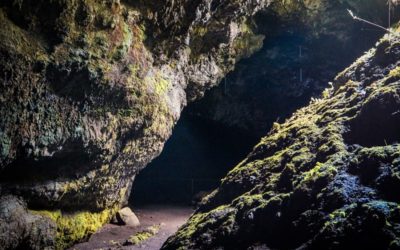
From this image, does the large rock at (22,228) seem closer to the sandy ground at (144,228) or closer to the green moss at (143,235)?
the sandy ground at (144,228)

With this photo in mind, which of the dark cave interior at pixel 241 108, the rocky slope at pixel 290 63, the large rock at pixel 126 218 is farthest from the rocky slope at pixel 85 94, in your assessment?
the dark cave interior at pixel 241 108

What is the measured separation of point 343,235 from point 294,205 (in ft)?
3.11

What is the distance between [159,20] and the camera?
6930mm

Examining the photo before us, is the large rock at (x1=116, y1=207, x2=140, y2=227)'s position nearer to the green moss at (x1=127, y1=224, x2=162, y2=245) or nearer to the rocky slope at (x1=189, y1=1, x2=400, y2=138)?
the green moss at (x1=127, y1=224, x2=162, y2=245)

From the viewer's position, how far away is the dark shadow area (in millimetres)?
15242

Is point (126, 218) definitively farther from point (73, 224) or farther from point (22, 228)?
point (22, 228)

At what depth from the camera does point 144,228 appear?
9680 mm

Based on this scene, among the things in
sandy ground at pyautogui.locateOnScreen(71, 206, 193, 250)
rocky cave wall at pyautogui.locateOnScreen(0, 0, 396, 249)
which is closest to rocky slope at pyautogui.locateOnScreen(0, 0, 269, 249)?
rocky cave wall at pyautogui.locateOnScreen(0, 0, 396, 249)

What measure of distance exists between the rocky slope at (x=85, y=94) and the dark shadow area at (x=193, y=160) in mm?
6136

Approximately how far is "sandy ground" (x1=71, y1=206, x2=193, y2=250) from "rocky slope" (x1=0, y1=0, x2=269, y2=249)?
0.35 metres

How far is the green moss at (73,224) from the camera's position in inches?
277

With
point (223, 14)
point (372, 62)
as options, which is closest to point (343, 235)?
point (372, 62)

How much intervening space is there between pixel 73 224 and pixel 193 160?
31.2ft

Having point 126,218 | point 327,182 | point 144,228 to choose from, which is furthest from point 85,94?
point 144,228
